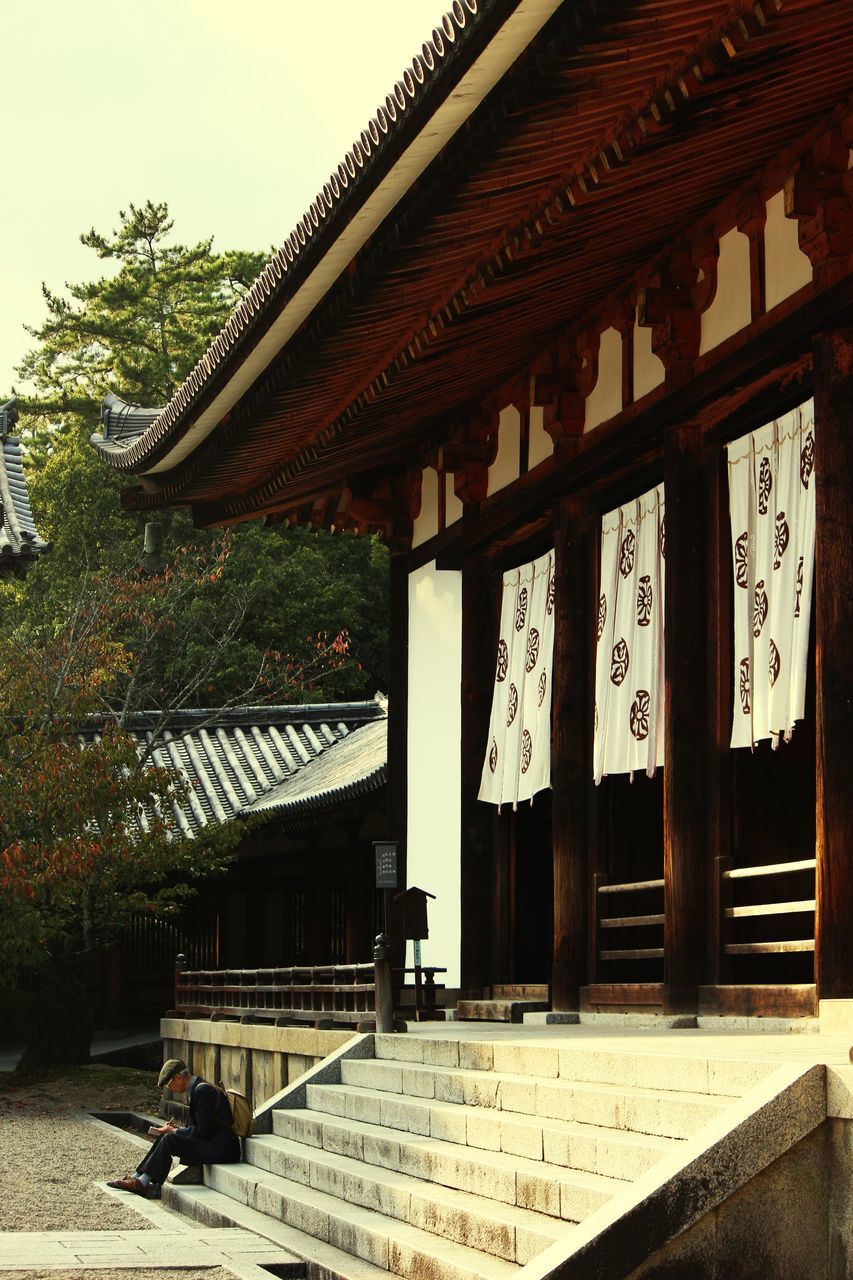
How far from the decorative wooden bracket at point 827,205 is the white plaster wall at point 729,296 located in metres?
0.92

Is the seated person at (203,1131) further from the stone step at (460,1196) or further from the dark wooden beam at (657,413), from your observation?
the dark wooden beam at (657,413)

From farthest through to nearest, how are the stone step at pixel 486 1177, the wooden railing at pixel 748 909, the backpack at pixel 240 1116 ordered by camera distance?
1. the backpack at pixel 240 1116
2. the wooden railing at pixel 748 909
3. the stone step at pixel 486 1177

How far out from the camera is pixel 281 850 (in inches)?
982

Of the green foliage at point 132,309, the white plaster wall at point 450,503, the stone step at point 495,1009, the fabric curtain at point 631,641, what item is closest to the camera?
the fabric curtain at point 631,641

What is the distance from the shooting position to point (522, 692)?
12812mm

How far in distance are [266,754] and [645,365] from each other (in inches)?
699

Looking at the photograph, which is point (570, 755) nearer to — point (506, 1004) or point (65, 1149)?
point (506, 1004)

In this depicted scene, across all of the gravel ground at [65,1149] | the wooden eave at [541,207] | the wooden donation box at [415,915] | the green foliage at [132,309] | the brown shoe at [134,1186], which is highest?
the green foliage at [132,309]

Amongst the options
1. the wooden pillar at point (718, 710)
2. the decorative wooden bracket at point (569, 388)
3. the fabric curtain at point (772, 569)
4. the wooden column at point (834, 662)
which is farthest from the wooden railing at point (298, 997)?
the wooden column at point (834, 662)

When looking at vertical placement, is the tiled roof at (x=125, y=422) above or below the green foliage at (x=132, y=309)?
below

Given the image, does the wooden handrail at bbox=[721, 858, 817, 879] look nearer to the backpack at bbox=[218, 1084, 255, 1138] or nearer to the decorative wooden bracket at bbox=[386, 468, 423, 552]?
the backpack at bbox=[218, 1084, 255, 1138]

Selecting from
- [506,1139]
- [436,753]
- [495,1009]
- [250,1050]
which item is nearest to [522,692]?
[436,753]

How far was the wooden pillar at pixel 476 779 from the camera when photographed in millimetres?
13406

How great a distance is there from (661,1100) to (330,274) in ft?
17.6
